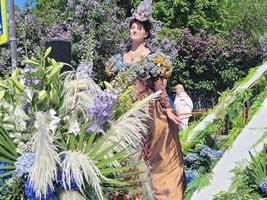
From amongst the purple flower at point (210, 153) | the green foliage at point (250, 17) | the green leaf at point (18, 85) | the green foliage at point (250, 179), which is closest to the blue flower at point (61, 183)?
the green leaf at point (18, 85)

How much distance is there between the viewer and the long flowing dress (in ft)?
14.9

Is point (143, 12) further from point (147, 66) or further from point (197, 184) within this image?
point (197, 184)

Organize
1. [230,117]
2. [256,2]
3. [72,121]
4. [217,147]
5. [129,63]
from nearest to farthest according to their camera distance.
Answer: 1. [72,121]
2. [129,63]
3. [217,147]
4. [230,117]
5. [256,2]

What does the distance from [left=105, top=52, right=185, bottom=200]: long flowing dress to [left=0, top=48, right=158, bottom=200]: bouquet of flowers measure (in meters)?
1.38

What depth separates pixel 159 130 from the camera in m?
4.62

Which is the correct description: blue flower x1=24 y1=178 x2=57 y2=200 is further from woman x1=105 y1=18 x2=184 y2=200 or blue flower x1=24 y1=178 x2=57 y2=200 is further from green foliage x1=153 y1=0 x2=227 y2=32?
green foliage x1=153 y1=0 x2=227 y2=32

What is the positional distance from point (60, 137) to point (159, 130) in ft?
5.80

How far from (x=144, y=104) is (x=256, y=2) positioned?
2300 cm

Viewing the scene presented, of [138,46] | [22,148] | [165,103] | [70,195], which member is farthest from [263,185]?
[22,148]

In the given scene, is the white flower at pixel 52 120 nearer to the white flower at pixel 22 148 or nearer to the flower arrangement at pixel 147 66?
the white flower at pixel 22 148

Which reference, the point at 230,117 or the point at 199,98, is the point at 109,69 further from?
the point at 199,98

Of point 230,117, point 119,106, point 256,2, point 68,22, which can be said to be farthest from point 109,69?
point 256,2

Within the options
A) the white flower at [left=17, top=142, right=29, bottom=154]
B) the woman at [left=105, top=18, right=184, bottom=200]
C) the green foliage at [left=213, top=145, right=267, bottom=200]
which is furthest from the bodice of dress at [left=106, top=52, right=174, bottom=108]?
the white flower at [left=17, top=142, right=29, bottom=154]

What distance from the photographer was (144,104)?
3.16 metres
